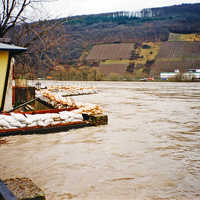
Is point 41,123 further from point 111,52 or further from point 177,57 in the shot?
point 111,52

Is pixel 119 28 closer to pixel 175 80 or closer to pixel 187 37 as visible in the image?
pixel 187 37

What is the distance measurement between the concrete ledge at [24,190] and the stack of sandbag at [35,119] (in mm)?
5076

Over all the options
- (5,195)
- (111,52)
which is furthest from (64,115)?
(111,52)

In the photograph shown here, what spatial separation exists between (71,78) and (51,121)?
2841 inches

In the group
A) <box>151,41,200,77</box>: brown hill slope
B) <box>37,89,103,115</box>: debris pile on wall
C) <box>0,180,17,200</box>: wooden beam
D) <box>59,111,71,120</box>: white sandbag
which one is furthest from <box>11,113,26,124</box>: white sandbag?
<box>151,41,200,77</box>: brown hill slope

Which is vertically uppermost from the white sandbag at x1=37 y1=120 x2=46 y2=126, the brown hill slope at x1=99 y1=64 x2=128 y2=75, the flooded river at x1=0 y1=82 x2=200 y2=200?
the brown hill slope at x1=99 y1=64 x2=128 y2=75

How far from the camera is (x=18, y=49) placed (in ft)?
21.6

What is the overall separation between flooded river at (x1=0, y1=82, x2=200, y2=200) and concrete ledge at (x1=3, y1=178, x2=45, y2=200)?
0.88m

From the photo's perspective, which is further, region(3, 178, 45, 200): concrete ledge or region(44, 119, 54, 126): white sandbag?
region(44, 119, 54, 126): white sandbag

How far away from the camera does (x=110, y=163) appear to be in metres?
5.67

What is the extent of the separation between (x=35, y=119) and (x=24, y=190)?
222 inches

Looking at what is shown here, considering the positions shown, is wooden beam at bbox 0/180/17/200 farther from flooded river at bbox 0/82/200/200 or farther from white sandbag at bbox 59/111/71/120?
white sandbag at bbox 59/111/71/120

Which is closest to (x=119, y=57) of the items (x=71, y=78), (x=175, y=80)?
(x=71, y=78)

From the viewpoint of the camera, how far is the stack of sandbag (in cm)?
818
